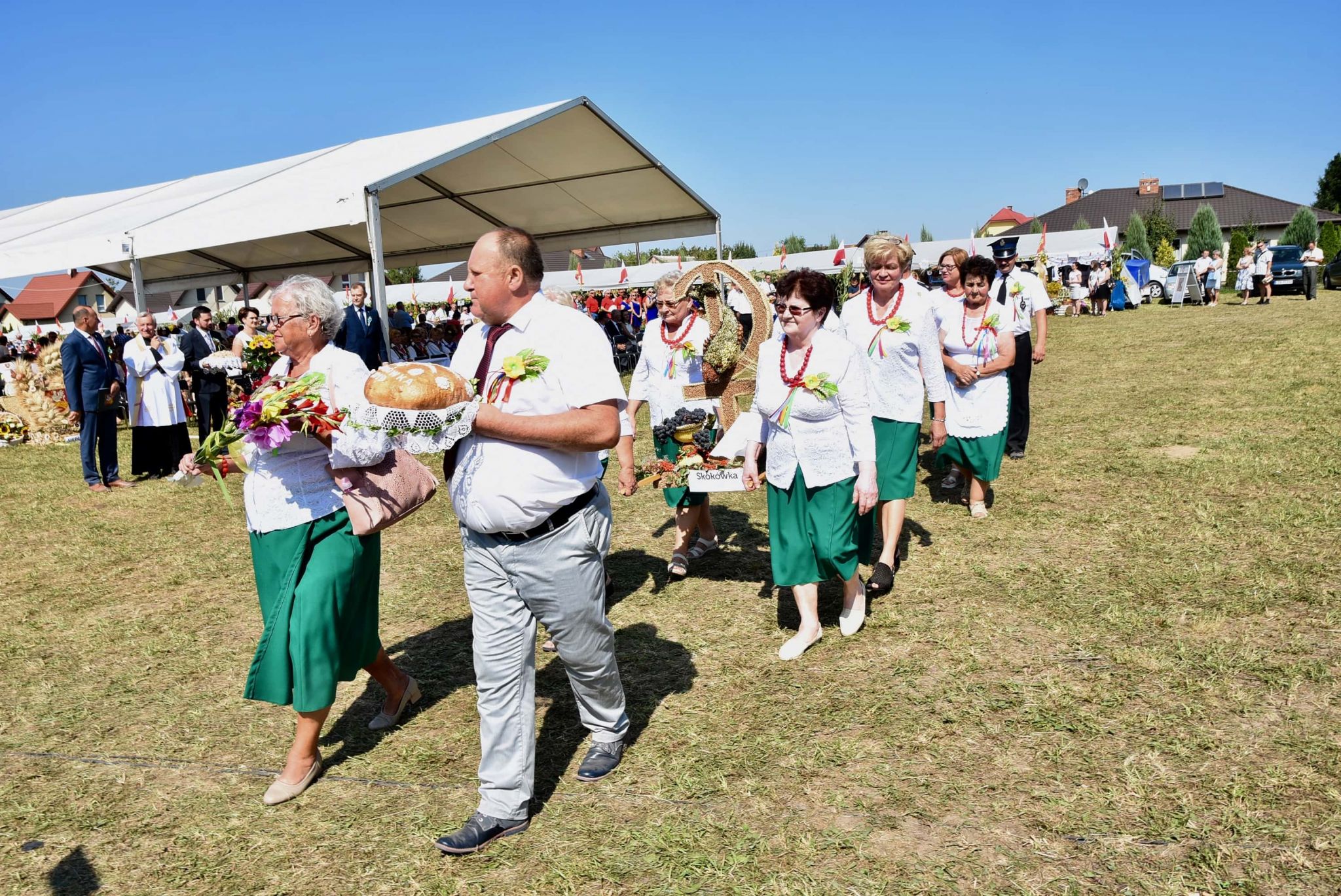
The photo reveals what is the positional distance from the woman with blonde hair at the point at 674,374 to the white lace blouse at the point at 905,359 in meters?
0.97

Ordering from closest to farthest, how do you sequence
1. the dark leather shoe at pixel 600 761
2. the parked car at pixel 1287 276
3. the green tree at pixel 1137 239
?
the dark leather shoe at pixel 600 761, the parked car at pixel 1287 276, the green tree at pixel 1137 239

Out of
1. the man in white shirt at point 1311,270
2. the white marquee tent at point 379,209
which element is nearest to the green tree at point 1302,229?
the man in white shirt at point 1311,270

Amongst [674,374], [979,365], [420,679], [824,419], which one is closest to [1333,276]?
[979,365]

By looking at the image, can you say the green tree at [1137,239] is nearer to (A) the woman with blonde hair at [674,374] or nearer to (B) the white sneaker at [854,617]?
(A) the woman with blonde hair at [674,374]

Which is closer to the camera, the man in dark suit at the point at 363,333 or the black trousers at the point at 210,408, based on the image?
the man in dark suit at the point at 363,333

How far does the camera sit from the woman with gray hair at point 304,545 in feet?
11.1

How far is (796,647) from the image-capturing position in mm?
4527

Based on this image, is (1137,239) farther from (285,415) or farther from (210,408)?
(285,415)

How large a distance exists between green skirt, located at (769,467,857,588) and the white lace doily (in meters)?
2.12

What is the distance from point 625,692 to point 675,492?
1.58 meters

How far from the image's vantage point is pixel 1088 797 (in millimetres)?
3148

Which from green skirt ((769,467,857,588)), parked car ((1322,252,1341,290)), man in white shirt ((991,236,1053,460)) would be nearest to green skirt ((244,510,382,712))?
green skirt ((769,467,857,588))

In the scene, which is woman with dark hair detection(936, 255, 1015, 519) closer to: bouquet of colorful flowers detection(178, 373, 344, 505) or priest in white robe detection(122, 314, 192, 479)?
bouquet of colorful flowers detection(178, 373, 344, 505)

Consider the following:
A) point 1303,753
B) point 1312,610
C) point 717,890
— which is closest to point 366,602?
point 717,890
